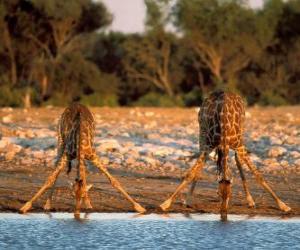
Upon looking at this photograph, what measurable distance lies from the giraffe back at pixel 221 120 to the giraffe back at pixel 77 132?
1418mm

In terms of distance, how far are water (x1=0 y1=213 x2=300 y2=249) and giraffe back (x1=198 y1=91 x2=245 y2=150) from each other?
3.05 feet

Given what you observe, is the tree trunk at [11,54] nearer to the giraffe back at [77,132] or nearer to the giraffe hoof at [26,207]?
the giraffe back at [77,132]

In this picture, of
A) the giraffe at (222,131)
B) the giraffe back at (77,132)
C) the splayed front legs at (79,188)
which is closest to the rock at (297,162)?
the giraffe at (222,131)

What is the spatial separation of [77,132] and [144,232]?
5.87 feet

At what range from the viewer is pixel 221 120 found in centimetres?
1087

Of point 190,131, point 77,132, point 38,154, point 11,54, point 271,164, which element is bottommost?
point 271,164

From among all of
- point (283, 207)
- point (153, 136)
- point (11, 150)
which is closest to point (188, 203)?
point (283, 207)

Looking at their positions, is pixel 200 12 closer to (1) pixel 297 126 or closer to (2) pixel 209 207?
(1) pixel 297 126

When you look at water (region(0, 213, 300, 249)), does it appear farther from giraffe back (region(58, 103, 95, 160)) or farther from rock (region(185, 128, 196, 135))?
→ rock (region(185, 128, 196, 135))

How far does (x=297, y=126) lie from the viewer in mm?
23422

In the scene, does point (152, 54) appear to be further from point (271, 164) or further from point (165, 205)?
point (165, 205)

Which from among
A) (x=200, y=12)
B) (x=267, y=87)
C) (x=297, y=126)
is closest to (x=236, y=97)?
(x=297, y=126)

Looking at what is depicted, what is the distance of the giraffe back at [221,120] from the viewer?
35.8 ft

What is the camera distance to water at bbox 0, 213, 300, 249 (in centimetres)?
889
